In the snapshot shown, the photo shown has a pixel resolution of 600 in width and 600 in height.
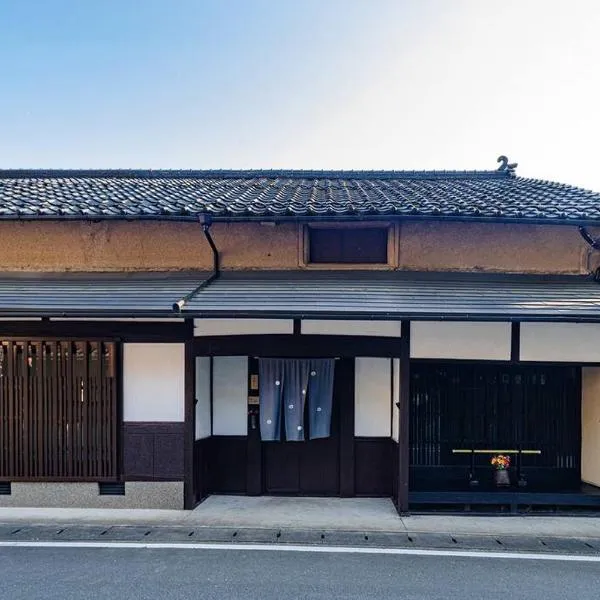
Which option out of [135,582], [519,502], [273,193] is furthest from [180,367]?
[519,502]

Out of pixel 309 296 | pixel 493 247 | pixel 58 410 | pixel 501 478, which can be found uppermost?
pixel 493 247

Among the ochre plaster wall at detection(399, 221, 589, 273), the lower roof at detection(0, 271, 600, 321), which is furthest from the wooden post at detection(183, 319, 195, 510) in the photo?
the ochre plaster wall at detection(399, 221, 589, 273)

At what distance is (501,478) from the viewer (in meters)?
7.75

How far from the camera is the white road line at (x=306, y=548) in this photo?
5652mm

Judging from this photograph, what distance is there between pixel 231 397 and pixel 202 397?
0.60 meters

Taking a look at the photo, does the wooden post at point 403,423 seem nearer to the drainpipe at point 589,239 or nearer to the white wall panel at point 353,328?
the white wall panel at point 353,328

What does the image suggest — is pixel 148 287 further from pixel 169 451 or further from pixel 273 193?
pixel 273 193

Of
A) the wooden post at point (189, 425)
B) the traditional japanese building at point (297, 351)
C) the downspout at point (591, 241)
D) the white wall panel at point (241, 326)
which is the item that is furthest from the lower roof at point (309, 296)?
the wooden post at point (189, 425)

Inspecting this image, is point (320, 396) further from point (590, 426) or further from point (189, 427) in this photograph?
point (590, 426)

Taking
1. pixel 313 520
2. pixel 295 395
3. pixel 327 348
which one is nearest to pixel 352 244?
pixel 327 348

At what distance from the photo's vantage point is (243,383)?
8.17 m

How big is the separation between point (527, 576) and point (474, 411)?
123 inches

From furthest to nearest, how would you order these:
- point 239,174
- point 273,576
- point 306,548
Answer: point 239,174 < point 306,548 < point 273,576

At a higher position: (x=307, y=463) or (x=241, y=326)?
(x=241, y=326)
